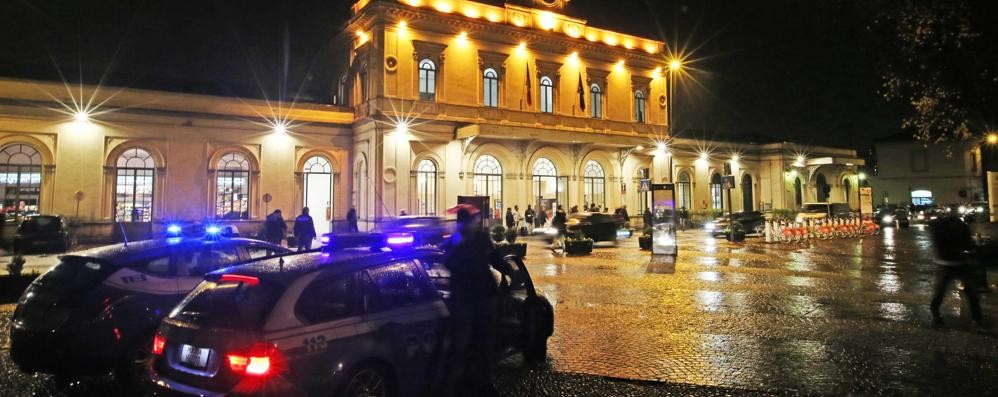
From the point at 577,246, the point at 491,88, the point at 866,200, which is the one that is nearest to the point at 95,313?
the point at 577,246

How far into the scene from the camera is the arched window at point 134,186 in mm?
23844

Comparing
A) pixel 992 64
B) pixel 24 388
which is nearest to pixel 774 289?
pixel 992 64

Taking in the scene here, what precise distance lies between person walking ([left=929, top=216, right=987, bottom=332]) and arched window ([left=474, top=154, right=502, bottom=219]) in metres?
21.8

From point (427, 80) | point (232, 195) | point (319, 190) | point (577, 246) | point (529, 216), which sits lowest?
point (577, 246)

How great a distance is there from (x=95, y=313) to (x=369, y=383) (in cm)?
323

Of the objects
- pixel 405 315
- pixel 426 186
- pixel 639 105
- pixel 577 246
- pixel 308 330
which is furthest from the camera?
pixel 639 105

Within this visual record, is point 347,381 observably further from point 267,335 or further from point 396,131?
point 396,131

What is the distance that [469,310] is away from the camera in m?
4.87

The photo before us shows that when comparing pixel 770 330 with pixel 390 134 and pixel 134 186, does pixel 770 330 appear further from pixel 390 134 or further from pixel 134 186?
pixel 134 186

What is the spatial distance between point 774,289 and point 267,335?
1039 centimetres

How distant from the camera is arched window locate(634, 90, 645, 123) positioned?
118 feet

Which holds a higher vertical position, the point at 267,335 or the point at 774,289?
the point at 267,335

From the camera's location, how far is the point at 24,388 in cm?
557

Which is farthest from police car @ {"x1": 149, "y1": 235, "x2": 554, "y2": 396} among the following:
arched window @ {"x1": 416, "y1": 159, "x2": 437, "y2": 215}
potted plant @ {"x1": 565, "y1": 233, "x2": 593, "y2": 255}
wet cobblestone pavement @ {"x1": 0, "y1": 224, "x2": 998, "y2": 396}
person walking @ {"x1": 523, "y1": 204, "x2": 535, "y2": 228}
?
person walking @ {"x1": 523, "y1": 204, "x2": 535, "y2": 228}
